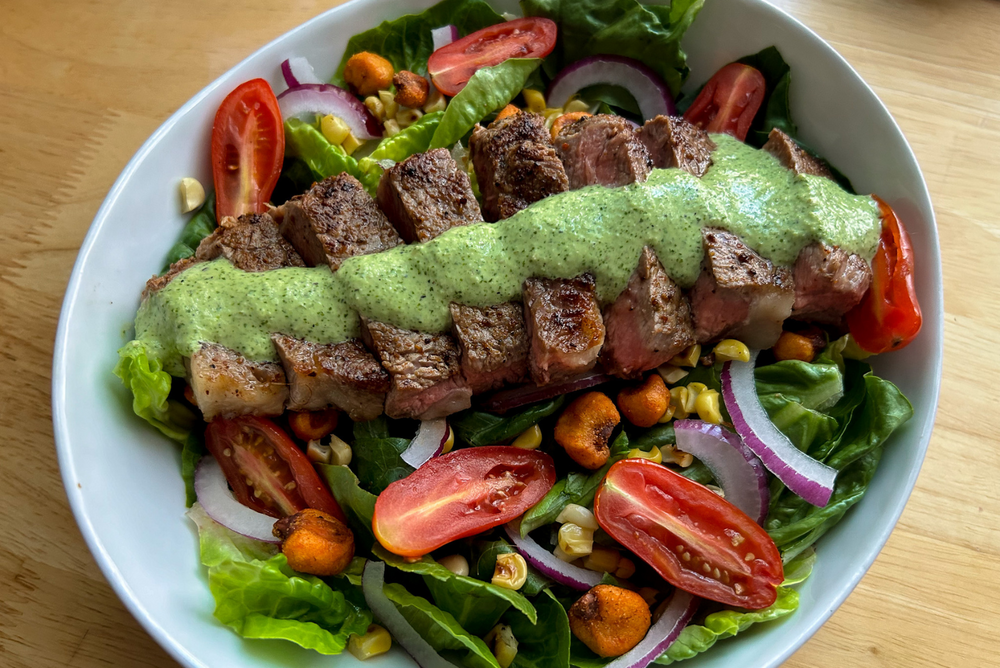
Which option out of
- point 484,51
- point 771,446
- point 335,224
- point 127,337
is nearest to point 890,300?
point 771,446

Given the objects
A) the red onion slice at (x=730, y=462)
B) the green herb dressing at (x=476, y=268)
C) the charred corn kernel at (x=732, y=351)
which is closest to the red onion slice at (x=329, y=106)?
the green herb dressing at (x=476, y=268)

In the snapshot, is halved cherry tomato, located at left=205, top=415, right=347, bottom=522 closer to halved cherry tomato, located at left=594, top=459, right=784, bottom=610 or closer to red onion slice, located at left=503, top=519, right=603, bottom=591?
red onion slice, located at left=503, top=519, right=603, bottom=591

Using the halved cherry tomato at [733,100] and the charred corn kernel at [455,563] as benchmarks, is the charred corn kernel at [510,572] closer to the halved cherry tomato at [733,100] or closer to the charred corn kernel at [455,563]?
the charred corn kernel at [455,563]

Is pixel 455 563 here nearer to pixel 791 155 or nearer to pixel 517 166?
pixel 517 166

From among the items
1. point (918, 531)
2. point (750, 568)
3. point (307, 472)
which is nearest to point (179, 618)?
point (307, 472)

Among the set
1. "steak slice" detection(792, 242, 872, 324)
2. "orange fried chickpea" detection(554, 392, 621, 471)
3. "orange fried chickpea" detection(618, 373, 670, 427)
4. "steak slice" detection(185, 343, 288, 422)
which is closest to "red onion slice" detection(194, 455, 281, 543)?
"steak slice" detection(185, 343, 288, 422)

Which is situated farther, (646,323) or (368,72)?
(368,72)

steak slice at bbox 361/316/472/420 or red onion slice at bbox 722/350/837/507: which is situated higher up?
steak slice at bbox 361/316/472/420
